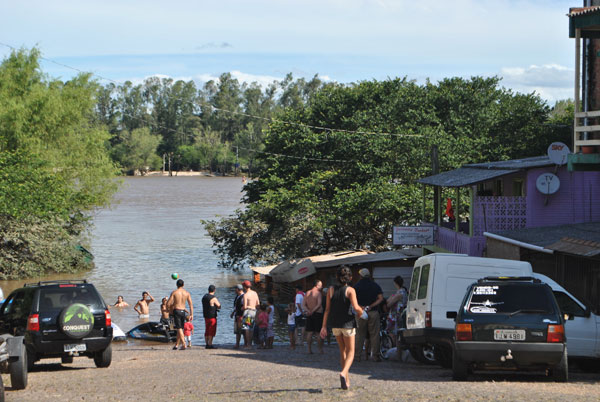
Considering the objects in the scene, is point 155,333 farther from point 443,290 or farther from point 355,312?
point 355,312

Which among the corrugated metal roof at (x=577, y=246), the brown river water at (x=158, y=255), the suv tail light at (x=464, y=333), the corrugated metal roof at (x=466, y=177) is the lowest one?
the brown river water at (x=158, y=255)

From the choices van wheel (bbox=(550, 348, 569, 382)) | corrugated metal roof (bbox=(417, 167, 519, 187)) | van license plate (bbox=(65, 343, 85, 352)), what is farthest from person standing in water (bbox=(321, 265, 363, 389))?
corrugated metal roof (bbox=(417, 167, 519, 187))

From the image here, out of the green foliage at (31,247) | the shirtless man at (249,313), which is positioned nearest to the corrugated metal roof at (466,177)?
the shirtless man at (249,313)

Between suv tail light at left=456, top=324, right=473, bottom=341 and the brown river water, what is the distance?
50.8ft

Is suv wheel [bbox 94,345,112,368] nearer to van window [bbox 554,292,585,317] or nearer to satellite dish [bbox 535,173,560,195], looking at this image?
van window [bbox 554,292,585,317]

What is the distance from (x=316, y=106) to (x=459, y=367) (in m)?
39.9

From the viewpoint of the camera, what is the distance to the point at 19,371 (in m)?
11.1

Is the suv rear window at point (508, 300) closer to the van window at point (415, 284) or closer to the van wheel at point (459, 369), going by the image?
the van wheel at point (459, 369)

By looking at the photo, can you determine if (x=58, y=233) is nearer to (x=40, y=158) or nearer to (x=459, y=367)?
(x=40, y=158)

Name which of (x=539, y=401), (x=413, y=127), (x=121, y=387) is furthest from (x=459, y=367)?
(x=413, y=127)

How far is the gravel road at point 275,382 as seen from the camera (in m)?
10.0

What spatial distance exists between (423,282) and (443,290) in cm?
57

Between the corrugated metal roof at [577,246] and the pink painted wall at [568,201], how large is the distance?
4.64m

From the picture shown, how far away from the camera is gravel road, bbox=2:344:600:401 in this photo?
394 inches
